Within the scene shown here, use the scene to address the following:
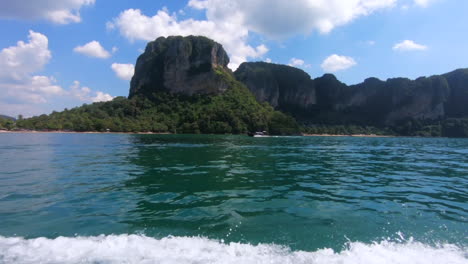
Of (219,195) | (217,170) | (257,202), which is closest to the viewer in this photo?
(257,202)

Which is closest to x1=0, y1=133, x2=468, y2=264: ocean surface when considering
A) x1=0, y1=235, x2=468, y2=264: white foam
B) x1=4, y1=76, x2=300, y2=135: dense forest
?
x1=0, y1=235, x2=468, y2=264: white foam

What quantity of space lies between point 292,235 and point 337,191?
6181mm

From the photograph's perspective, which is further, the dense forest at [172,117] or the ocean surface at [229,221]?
the dense forest at [172,117]

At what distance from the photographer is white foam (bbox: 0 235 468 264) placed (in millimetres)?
5770

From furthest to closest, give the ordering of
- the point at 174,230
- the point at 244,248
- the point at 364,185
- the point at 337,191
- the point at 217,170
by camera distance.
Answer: the point at 217,170, the point at 364,185, the point at 337,191, the point at 174,230, the point at 244,248

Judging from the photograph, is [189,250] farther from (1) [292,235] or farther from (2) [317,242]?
(2) [317,242]

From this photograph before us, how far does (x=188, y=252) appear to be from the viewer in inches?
239

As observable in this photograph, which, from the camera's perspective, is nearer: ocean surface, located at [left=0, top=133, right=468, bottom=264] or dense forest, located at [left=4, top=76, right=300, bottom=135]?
ocean surface, located at [left=0, top=133, right=468, bottom=264]

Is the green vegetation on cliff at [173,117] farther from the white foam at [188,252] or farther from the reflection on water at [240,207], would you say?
the white foam at [188,252]

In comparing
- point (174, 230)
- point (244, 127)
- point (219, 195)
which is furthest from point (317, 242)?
point (244, 127)

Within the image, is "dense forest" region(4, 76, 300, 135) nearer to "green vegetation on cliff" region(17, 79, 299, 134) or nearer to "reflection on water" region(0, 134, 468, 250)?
"green vegetation on cliff" region(17, 79, 299, 134)

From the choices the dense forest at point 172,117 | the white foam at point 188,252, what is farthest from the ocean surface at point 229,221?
the dense forest at point 172,117

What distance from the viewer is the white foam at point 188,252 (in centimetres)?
577

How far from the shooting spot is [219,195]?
11.2m
